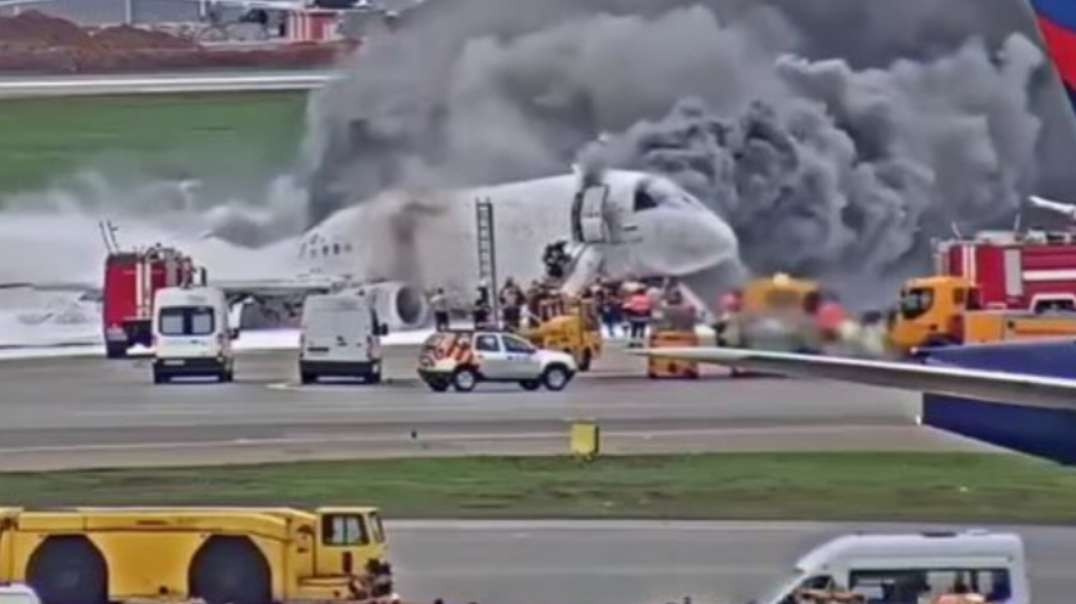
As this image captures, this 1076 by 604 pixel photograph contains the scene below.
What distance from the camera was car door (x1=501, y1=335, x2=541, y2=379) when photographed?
5219cm

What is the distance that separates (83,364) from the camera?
5984cm

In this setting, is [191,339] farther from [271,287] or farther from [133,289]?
[271,287]

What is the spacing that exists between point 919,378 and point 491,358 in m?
34.8

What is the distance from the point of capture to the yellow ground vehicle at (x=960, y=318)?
145ft

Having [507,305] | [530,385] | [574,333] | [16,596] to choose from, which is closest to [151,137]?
[507,305]

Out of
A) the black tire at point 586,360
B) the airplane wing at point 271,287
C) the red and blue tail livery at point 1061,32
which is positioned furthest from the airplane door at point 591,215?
the red and blue tail livery at point 1061,32

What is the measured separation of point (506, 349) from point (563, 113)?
9.51m

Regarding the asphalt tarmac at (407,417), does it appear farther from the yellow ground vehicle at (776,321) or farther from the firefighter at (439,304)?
the yellow ground vehicle at (776,321)

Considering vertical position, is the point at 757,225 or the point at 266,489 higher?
the point at 757,225

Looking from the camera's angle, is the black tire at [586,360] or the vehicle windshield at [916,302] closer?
the vehicle windshield at [916,302]

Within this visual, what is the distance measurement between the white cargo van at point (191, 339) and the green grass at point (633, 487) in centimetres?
1743

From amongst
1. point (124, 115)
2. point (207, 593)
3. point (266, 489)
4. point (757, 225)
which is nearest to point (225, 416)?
point (266, 489)

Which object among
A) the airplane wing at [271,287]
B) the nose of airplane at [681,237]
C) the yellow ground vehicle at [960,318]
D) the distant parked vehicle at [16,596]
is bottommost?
the distant parked vehicle at [16,596]

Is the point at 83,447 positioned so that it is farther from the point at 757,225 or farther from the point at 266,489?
the point at 757,225
